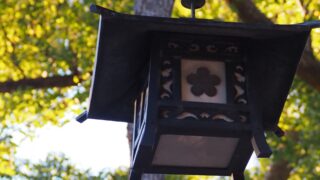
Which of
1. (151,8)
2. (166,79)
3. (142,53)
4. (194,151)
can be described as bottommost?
(194,151)

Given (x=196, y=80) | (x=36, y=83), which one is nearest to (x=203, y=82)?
(x=196, y=80)

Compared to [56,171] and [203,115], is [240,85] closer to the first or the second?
[203,115]

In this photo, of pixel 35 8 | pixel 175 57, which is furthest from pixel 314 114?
pixel 175 57

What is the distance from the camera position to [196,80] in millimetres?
3082

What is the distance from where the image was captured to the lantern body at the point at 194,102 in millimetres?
2920

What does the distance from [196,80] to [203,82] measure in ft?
0.14

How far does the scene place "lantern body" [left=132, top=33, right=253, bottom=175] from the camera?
2.92 m

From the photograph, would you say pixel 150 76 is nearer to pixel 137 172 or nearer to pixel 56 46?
pixel 137 172

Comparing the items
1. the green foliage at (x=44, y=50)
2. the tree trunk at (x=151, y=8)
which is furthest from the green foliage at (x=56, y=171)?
the tree trunk at (x=151, y=8)

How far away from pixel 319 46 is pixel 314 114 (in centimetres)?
179

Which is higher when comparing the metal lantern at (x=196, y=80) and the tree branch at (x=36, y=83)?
the tree branch at (x=36, y=83)

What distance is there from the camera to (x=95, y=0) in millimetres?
9539

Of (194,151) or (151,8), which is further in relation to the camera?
(151,8)

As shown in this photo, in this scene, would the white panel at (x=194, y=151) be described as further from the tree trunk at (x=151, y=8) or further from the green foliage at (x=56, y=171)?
the green foliage at (x=56, y=171)
